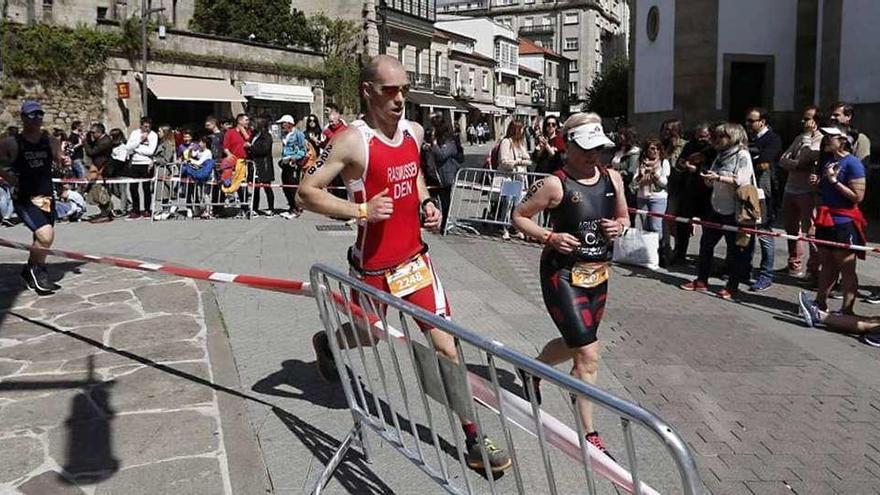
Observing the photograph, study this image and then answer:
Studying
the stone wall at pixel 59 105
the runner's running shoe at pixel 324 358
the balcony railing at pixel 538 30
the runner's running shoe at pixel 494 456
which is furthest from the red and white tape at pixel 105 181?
the balcony railing at pixel 538 30

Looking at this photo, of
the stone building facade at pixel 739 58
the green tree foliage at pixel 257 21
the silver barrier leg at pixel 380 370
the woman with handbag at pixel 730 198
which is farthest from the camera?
the green tree foliage at pixel 257 21

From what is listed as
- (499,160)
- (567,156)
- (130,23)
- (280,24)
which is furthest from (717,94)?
(280,24)

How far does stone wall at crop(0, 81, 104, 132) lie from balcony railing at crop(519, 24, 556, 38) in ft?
260

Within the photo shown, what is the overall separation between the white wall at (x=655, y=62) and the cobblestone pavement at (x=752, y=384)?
16.5 metres

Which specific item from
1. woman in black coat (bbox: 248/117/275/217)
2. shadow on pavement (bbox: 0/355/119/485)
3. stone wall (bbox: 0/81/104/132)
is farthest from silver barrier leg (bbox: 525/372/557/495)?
stone wall (bbox: 0/81/104/132)

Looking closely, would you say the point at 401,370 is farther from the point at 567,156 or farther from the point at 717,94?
the point at 717,94

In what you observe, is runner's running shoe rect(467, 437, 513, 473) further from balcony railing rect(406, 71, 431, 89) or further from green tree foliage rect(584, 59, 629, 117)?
balcony railing rect(406, 71, 431, 89)

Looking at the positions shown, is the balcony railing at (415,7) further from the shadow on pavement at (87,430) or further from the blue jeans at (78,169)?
the shadow on pavement at (87,430)

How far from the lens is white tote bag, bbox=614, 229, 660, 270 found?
10023 mm

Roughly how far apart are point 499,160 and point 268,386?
8.03 meters

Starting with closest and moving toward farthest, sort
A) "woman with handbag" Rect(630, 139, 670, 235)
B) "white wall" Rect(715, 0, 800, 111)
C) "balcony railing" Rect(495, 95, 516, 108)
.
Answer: "woman with handbag" Rect(630, 139, 670, 235)
"white wall" Rect(715, 0, 800, 111)
"balcony railing" Rect(495, 95, 516, 108)

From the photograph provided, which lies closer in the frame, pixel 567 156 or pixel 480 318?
pixel 567 156

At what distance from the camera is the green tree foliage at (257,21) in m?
47.6

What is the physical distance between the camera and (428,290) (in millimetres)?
4246
